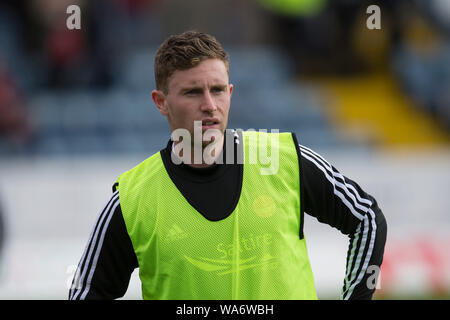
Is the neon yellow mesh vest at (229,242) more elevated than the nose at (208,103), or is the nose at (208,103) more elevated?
the nose at (208,103)

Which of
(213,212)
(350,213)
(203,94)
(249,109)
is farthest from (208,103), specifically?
(249,109)

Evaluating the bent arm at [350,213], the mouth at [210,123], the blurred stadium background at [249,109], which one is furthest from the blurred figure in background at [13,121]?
the bent arm at [350,213]

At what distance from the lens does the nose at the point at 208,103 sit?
9.57ft

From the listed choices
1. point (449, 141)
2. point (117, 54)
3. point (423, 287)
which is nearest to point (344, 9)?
point (449, 141)

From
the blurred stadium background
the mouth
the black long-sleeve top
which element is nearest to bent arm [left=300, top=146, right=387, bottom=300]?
the black long-sleeve top

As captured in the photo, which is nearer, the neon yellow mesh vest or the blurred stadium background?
the neon yellow mesh vest

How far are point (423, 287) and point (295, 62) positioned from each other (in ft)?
20.9

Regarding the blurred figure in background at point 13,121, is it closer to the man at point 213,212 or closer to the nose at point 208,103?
the man at point 213,212

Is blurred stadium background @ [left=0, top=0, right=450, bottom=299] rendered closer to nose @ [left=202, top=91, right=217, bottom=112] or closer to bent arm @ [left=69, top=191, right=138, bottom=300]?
bent arm @ [left=69, top=191, right=138, bottom=300]

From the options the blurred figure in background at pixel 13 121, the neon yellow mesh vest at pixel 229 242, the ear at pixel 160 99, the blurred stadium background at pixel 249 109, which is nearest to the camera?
the neon yellow mesh vest at pixel 229 242

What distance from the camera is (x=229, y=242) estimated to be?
2930 mm

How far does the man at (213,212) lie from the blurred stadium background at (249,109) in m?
4.10

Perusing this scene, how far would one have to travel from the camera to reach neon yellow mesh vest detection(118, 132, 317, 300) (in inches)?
114

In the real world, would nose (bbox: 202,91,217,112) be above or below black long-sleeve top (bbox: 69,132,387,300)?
above
